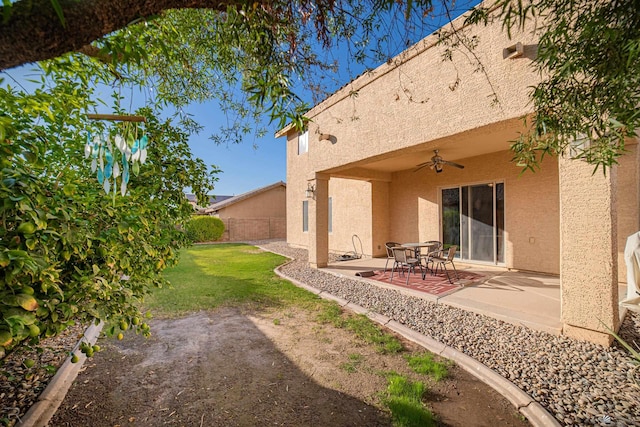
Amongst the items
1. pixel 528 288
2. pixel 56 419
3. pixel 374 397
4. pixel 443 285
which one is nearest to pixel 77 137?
pixel 56 419

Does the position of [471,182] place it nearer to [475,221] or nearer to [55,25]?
[475,221]

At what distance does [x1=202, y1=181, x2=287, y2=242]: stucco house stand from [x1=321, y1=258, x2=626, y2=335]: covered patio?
1659 cm

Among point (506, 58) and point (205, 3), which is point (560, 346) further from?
point (205, 3)

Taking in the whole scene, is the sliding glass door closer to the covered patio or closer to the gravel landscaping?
the covered patio

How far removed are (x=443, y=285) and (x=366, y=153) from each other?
404cm

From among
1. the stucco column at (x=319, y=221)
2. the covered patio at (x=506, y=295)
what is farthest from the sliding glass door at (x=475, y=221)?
the stucco column at (x=319, y=221)

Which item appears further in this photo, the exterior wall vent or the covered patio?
the covered patio

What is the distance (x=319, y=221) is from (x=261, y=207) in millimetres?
17748

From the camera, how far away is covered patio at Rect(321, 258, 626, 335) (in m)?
4.94

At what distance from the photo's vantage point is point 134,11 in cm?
138

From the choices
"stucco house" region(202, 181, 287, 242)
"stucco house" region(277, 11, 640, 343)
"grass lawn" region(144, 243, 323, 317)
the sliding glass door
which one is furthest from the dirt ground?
"stucco house" region(202, 181, 287, 242)

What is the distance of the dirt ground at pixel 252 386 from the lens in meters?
2.82

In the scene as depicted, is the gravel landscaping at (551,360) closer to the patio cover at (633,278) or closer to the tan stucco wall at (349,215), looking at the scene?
the patio cover at (633,278)

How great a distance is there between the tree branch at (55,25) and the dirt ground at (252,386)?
10.4ft
